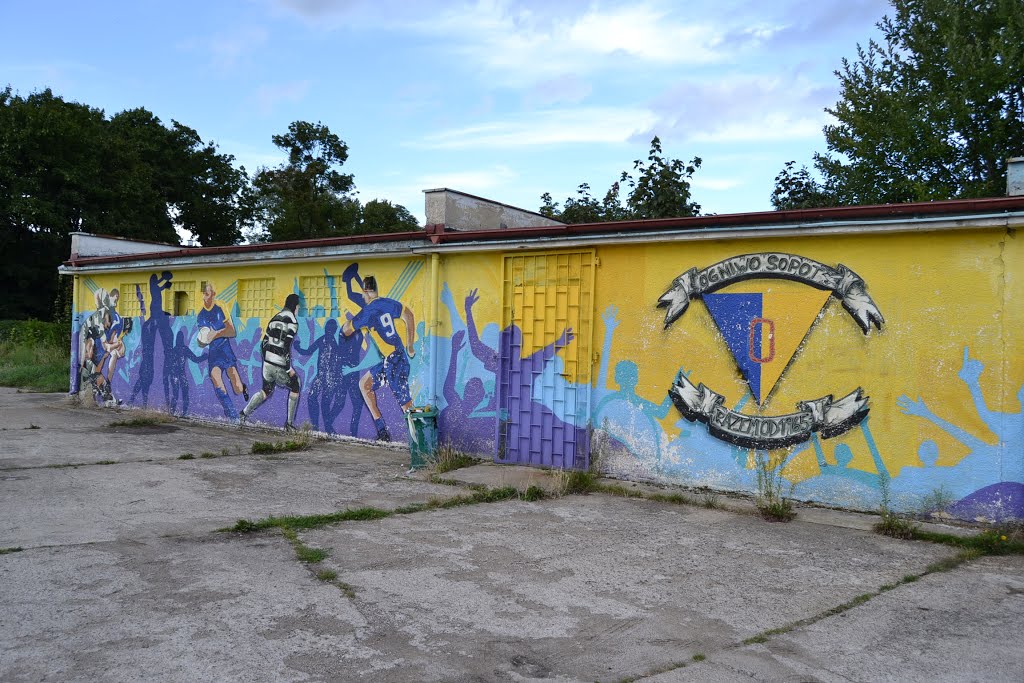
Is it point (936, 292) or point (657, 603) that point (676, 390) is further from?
point (657, 603)

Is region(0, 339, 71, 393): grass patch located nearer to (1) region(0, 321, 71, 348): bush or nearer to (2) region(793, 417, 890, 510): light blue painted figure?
(1) region(0, 321, 71, 348): bush

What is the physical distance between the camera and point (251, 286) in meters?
13.7

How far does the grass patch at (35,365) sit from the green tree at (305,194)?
11.3 m

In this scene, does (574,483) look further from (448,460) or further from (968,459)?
(968,459)

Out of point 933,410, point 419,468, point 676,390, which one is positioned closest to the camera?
point 933,410

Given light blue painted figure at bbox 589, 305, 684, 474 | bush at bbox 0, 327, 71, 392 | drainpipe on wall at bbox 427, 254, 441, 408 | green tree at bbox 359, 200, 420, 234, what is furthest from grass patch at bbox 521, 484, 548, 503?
green tree at bbox 359, 200, 420, 234

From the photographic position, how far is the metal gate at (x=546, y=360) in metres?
9.54

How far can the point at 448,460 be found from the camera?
981 cm

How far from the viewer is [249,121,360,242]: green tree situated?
112ft

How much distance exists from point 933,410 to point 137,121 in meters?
39.4

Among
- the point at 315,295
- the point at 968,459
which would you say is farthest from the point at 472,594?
the point at 315,295

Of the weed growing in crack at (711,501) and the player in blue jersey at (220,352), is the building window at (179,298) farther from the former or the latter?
the weed growing in crack at (711,501)

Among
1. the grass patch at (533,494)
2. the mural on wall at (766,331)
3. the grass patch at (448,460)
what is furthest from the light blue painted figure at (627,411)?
the grass patch at (448,460)

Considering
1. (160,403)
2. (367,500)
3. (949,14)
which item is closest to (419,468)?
(367,500)
